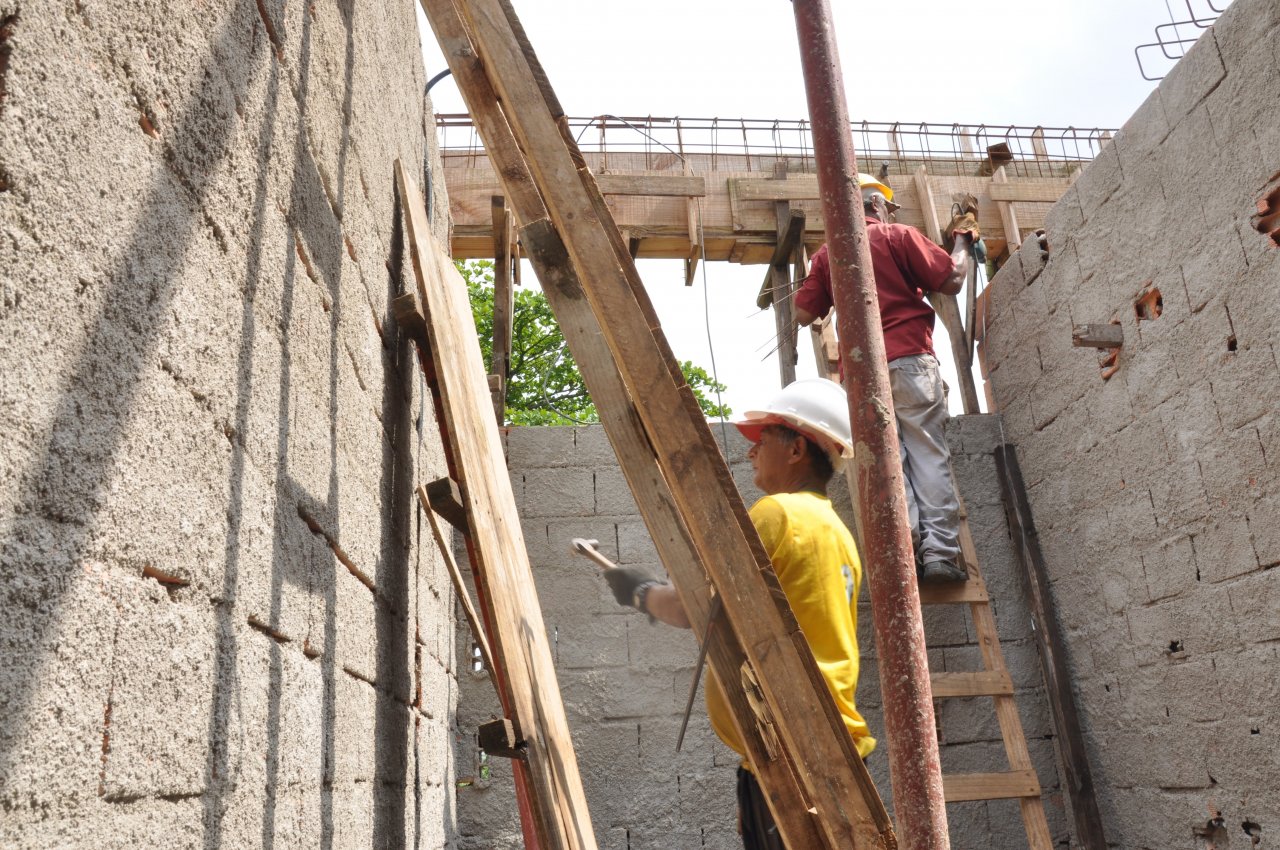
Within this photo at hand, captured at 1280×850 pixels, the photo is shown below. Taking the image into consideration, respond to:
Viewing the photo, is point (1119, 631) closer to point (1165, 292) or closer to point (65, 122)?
point (1165, 292)

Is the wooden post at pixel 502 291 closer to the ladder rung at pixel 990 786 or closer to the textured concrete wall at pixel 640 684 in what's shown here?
the textured concrete wall at pixel 640 684

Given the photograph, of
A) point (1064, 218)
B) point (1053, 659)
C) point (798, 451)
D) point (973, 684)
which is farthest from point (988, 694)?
point (1064, 218)

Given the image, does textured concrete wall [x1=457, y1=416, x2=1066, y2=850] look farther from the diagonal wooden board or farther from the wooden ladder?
the diagonal wooden board

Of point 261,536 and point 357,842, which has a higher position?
point 261,536

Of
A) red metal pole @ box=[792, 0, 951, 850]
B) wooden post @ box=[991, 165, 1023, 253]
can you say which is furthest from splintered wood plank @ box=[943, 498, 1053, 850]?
red metal pole @ box=[792, 0, 951, 850]

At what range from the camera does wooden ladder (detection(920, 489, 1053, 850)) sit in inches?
150

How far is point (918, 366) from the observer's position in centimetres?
441

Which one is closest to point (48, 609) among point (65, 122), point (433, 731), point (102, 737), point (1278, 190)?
point (102, 737)

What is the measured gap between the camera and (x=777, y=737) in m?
1.83

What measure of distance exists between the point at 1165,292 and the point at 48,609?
355 centimetres

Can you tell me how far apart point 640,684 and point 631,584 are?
5.53ft

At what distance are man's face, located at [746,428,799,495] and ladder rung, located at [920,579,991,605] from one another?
145cm

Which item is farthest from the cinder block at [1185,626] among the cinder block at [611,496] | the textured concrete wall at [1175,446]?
the cinder block at [611,496]

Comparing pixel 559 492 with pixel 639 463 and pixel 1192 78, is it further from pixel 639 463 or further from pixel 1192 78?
pixel 1192 78
